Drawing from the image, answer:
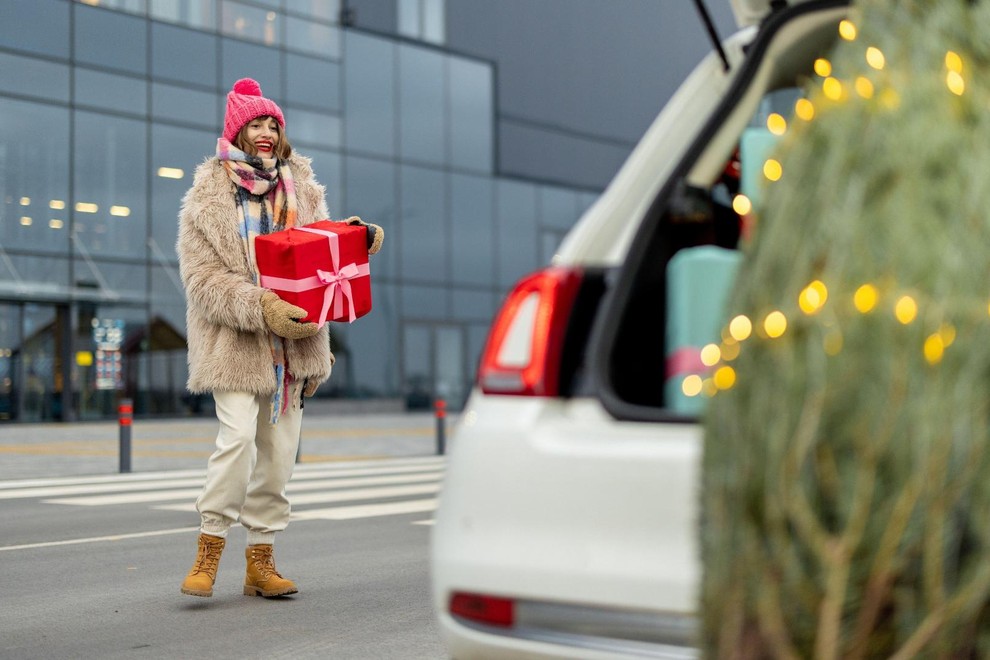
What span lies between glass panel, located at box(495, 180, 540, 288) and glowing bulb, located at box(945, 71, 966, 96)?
109 ft

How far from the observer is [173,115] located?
27.7 meters

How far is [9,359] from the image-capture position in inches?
976

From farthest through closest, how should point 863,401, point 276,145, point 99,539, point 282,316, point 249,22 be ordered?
1. point 249,22
2. point 99,539
3. point 276,145
4. point 282,316
5. point 863,401

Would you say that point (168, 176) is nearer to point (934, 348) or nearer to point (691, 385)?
point (691, 385)

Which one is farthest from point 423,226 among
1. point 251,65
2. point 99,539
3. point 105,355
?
point 99,539

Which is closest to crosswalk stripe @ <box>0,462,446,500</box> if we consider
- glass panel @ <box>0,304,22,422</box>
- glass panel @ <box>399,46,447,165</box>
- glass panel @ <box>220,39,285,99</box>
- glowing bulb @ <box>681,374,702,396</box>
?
glowing bulb @ <box>681,374,702,396</box>

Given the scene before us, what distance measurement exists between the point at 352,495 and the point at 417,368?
882 inches

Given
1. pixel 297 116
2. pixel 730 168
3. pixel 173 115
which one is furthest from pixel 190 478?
pixel 297 116

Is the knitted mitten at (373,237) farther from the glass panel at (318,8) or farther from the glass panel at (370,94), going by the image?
the glass panel at (370,94)

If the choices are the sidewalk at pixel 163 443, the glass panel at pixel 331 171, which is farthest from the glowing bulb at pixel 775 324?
the glass panel at pixel 331 171

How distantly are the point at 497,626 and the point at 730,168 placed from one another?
2.06 meters

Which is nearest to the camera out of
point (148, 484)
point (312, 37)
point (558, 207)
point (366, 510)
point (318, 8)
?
point (366, 510)

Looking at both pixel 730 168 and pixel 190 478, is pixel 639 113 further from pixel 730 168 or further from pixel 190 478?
pixel 730 168

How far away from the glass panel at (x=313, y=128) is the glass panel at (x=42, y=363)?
23.5 feet
